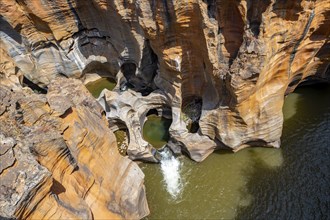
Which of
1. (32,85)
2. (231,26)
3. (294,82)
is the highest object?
(231,26)

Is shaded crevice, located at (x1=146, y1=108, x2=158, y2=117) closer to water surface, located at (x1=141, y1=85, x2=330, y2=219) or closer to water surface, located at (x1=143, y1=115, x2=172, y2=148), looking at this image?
→ water surface, located at (x1=143, y1=115, x2=172, y2=148)

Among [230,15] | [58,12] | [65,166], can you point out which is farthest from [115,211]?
[58,12]

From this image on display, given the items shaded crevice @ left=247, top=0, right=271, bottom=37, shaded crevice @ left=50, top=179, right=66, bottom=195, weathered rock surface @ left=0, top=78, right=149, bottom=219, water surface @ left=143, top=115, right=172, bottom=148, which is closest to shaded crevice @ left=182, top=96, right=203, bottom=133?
water surface @ left=143, top=115, right=172, bottom=148

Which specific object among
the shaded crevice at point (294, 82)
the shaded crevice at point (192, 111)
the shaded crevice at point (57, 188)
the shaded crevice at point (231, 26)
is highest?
the shaded crevice at point (231, 26)

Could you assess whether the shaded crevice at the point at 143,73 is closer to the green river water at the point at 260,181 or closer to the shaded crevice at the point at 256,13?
the green river water at the point at 260,181

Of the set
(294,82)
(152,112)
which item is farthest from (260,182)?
(152,112)

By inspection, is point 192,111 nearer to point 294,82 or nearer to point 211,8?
point 294,82

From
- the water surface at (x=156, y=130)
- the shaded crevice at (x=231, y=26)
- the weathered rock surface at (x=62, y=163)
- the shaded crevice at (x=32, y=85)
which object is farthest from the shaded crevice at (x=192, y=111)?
the shaded crevice at (x=32, y=85)
